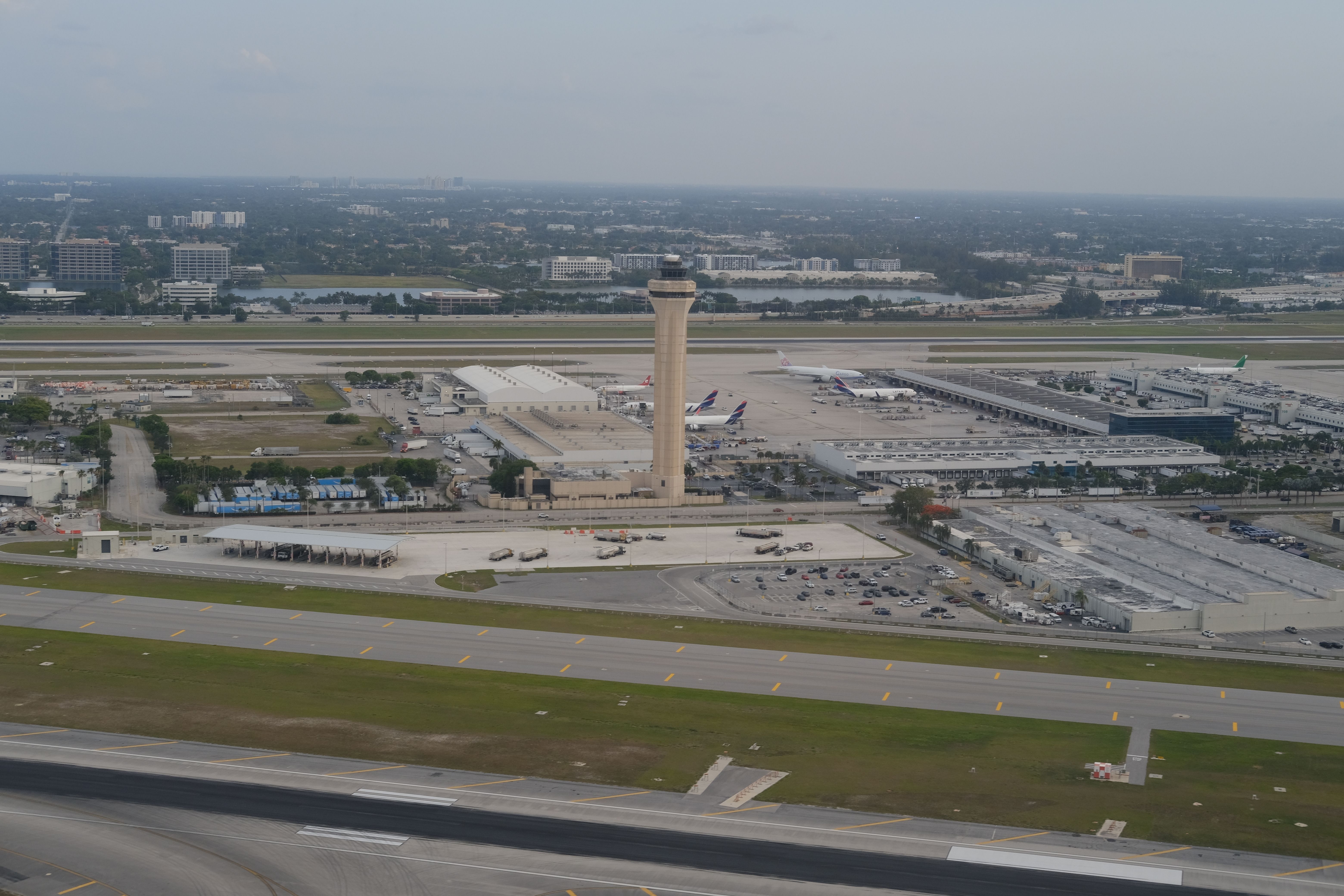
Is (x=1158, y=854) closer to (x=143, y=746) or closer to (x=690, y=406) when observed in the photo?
(x=143, y=746)

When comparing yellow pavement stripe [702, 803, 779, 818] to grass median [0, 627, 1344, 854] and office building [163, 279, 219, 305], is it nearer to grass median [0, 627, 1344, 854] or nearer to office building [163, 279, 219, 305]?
grass median [0, 627, 1344, 854]

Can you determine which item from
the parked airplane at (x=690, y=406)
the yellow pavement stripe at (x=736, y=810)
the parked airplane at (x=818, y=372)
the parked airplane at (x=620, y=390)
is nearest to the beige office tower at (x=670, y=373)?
the parked airplane at (x=690, y=406)

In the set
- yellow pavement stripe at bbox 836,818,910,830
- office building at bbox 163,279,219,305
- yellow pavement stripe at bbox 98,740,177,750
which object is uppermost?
office building at bbox 163,279,219,305

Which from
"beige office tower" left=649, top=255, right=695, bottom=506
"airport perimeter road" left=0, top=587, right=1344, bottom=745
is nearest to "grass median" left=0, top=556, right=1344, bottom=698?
"airport perimeter road" left=0, top=587, right=1344, bottom=745

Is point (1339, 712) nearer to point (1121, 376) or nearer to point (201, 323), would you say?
point (1121, 376)

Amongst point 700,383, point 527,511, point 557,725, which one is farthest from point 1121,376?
point 557,725
